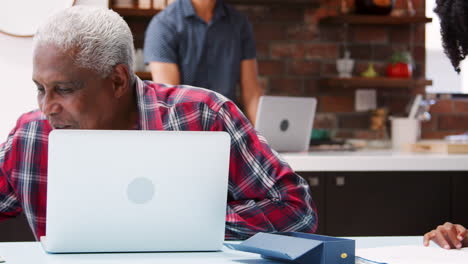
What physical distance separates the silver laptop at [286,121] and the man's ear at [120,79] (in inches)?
52.5

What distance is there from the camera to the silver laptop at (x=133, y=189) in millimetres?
1149

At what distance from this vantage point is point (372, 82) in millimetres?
4566

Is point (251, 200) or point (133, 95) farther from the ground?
point (133, 95)

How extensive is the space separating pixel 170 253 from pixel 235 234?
0.30 metres

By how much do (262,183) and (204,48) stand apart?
1739 mm

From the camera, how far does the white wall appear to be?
2422 millimetres

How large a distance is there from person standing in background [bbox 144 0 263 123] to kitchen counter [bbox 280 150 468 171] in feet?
1.73

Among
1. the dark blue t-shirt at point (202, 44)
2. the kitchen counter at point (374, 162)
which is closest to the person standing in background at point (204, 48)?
the dark blue t-shirt at point (202, 44)

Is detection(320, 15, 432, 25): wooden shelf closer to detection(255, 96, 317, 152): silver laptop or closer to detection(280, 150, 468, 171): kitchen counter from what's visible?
detection(255, 96, 317, 152): silver laptop

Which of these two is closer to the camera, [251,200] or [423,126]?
[251,200]

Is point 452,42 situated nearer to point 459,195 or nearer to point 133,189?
point 133,189

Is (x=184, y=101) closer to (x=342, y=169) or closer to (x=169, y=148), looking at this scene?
(x=169, y=148)

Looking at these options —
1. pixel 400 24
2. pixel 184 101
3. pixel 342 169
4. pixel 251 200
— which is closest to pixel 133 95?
pixel 184 101

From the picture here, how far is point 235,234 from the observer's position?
1.51 meters
